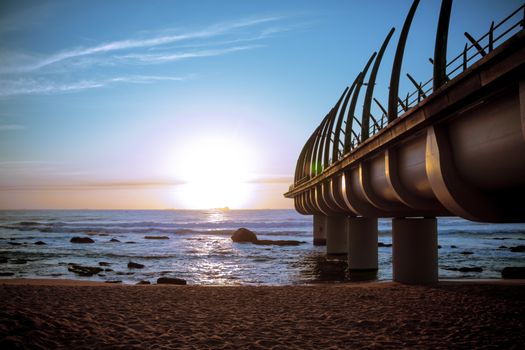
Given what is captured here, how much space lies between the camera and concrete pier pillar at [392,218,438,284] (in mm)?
18766

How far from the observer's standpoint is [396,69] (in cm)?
1471

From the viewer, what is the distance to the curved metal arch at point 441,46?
36.7 feet

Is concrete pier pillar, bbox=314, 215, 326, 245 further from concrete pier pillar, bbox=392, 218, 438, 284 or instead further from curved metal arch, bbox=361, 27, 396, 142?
curved metal arch, bbox=361, 27, 396, 142

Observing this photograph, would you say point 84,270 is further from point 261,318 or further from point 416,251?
point 416,251

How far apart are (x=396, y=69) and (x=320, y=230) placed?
1610 inches

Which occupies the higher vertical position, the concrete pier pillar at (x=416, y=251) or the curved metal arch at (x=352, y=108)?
the curved metal arch at (x=352, y=108)

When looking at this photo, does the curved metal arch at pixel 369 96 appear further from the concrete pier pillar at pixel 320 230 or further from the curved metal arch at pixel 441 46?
the concrete pier pillar at pixel 320 230

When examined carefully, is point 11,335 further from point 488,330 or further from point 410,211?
point 410,211

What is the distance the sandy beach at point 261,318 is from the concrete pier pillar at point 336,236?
79.0 ft

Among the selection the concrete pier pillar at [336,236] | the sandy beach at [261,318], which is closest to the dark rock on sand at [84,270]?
the sandy beach at [261,318]

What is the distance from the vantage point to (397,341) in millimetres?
Result: 8203

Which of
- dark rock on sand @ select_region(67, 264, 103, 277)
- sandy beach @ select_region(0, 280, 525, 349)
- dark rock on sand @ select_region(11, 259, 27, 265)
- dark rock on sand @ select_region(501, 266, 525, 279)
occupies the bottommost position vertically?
dark rock on sand @ select_region(11, 259, 27, 265)

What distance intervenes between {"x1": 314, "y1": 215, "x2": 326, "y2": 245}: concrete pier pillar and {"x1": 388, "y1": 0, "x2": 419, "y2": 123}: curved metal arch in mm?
39264

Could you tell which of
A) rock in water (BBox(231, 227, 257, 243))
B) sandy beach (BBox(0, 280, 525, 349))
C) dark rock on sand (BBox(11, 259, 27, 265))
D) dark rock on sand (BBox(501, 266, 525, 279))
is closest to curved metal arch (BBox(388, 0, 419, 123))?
sandy beach (BBox(0, 280, 525, 349))
